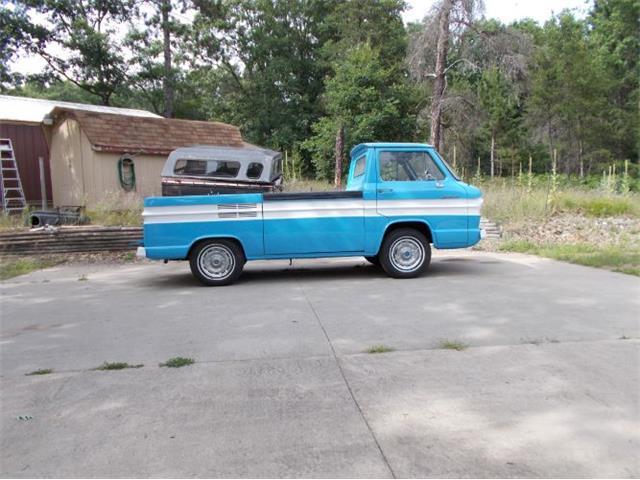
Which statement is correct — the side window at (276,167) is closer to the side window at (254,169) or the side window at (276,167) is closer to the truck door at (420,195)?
the side window at (254,169)

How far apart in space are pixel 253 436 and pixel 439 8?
61.4 feet

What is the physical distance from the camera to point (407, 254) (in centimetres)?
821

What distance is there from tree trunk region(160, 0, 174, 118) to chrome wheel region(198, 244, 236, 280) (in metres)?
28.0

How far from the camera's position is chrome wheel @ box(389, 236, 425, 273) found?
8.16 m

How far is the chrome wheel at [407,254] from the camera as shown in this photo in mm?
8156

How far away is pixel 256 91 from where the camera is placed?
1455 inches

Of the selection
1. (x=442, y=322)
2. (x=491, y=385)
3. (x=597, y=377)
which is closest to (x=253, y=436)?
(x=491, y=385)

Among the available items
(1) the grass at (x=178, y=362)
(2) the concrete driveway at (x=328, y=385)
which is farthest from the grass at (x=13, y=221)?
(1) the grass at (x=178, y=362)

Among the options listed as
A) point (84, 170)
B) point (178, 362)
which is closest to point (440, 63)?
point (84, 170)

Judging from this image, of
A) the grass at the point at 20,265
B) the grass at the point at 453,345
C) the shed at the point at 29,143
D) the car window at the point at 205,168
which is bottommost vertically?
the grass at the point at 453,345

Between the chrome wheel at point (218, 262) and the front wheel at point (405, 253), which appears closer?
the chrome wheel at point (218, 262)

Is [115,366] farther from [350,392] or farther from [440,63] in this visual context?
[440,63]

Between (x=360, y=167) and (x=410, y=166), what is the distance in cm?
90

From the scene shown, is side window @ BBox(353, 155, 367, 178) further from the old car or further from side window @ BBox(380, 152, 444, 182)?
the old car
